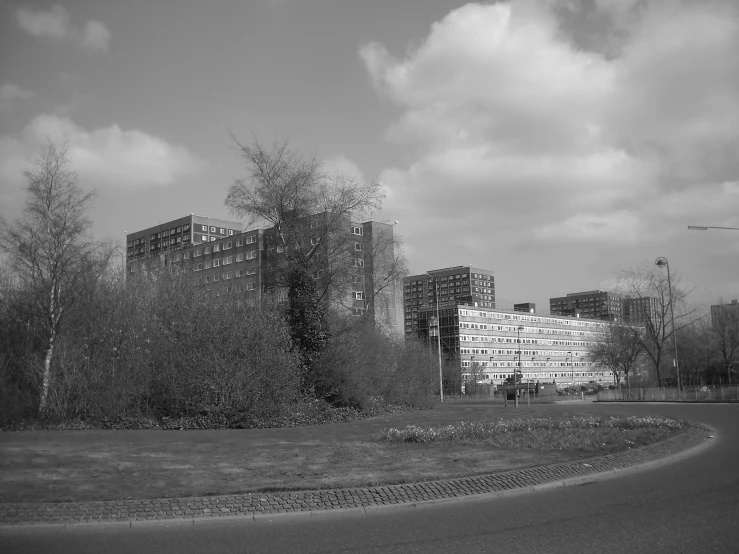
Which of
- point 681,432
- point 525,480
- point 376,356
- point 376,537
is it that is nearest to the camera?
point 376,537

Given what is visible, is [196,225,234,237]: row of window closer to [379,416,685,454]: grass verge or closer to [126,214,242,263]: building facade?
[126,214,242,263]: building facade

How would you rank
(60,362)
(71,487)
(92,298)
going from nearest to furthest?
(71,487) → (60,362) → (92,298)

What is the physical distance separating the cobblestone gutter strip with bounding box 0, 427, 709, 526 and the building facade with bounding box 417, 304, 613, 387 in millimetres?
107764

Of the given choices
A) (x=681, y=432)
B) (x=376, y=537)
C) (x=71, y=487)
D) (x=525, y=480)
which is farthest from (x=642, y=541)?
(x=681, y=432)

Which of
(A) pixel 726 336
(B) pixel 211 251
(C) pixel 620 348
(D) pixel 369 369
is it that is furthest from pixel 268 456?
(C) pixel 620 348

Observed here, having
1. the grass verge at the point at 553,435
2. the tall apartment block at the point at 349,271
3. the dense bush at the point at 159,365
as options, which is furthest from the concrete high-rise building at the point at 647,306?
the grass verge at the point at 553,435

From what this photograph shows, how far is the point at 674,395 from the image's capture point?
55406mm

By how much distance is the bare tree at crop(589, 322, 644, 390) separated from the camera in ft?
262

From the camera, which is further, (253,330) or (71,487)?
(253,330)

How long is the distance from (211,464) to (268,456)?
1851 mm

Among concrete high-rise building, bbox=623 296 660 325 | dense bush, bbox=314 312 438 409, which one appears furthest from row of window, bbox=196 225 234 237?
dense bush, bbox=314 312 438 409

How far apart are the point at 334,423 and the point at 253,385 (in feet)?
16.5

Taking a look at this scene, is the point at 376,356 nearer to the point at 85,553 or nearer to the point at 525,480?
the point at 525,480

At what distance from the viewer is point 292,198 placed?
36719mm
